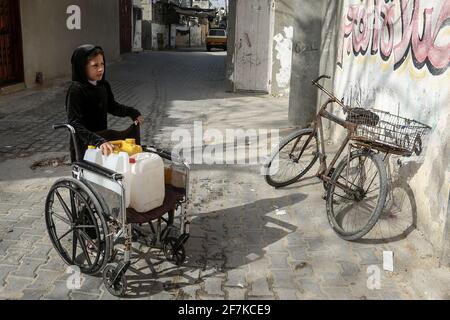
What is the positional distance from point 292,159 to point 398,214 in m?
1.39

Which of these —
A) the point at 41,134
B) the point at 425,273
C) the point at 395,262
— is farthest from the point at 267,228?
the point at 41,134

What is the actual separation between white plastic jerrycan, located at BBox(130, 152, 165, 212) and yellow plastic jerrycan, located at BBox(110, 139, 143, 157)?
7 centimetres

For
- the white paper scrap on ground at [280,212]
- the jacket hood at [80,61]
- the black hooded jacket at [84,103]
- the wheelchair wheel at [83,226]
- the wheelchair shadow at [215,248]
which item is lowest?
the wheelchair shadow at [215,248]

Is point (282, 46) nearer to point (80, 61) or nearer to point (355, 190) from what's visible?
point (355, 190)

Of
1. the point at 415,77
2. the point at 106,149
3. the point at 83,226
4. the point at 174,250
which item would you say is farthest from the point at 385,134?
the point at 83,226

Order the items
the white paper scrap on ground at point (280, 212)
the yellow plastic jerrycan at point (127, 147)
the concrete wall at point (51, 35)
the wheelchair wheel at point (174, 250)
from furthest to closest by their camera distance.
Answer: the concrete wall at point (51, 35) → the white paper scrap on ground at point (280, 212) → the wheelchair wheel at point (174, 250) → the yellow plastic jerrycan at point (127, 147)

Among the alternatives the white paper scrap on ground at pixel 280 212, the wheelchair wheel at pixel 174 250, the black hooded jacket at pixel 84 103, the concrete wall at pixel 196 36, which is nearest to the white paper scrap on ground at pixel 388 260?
the white paper scrap on ground at pixel 280 212

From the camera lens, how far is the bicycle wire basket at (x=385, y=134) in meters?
4.00

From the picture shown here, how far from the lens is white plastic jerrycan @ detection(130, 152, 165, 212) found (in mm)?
3383

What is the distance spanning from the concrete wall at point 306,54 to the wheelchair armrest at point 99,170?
5.23 metres

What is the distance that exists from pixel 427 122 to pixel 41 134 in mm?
6265

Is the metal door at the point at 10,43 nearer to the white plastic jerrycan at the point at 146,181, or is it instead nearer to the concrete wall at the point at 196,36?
the white plastic jerrycan at the point at 146,181

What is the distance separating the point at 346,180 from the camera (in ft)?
14.8
